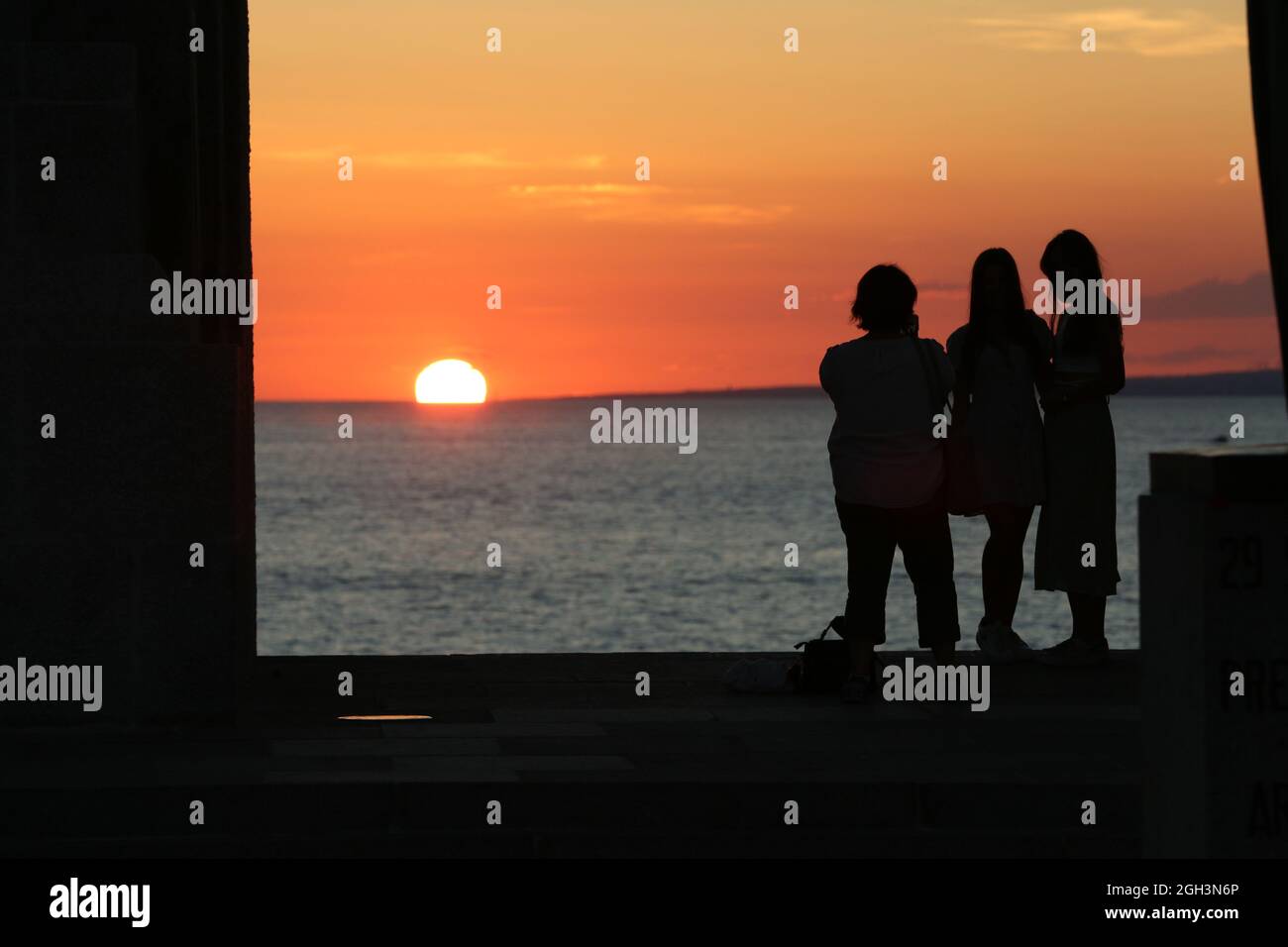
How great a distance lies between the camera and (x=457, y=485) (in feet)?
375

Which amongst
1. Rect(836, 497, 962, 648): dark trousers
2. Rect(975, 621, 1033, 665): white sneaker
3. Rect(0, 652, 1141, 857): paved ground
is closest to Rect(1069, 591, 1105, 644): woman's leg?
Rect(975, 621, 1033, 665): white sneaker

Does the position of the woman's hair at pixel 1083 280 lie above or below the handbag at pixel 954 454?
above

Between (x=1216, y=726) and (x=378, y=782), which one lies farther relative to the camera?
(x=378, y=782)

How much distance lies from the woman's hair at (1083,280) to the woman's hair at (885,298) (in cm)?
132

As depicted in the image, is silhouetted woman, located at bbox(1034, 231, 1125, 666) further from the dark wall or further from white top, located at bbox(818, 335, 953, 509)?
the dark wall

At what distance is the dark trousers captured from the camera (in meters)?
9.38

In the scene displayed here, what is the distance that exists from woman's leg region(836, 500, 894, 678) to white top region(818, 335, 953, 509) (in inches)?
3.2

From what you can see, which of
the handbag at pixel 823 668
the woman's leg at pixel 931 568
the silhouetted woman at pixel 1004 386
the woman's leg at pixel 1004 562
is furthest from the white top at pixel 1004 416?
the handbag at pixel 823 668

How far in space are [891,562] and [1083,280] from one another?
80.1 inches

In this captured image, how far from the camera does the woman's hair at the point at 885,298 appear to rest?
9305 mm

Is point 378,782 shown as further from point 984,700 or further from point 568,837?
point 984,700

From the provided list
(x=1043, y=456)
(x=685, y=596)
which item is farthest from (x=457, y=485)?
(x=1043, y=456)

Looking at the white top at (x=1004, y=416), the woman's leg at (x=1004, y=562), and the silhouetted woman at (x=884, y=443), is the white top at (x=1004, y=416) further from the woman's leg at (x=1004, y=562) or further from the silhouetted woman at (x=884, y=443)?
the silhouetted woman at (x=884, y=443)
